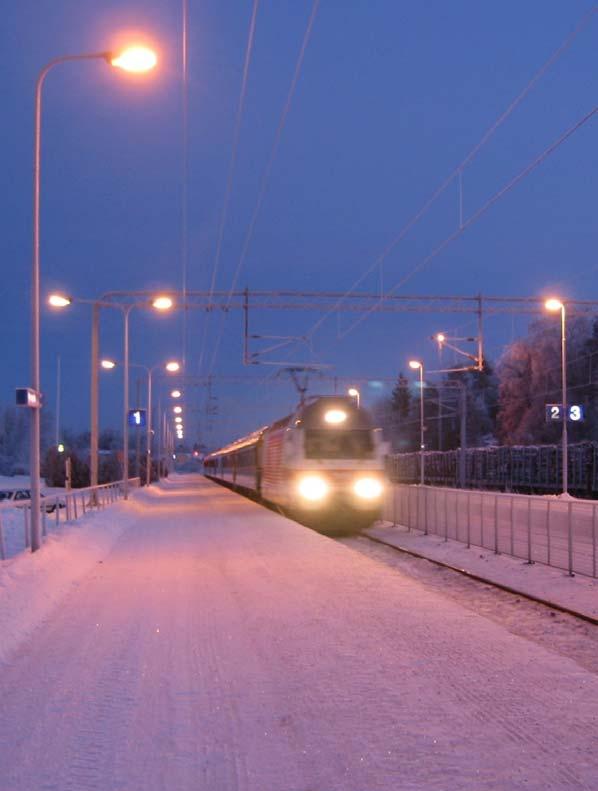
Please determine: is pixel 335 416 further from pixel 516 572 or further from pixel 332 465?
pixel 516 572

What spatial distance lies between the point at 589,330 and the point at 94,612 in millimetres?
68103

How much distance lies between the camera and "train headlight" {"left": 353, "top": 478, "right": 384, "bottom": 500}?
2750 centimetres

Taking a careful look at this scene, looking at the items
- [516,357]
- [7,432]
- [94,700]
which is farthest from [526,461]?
[7,432]

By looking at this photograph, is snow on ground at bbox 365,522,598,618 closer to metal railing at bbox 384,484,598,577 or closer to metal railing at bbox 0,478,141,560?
metal railing at bbox 384,484,598,577

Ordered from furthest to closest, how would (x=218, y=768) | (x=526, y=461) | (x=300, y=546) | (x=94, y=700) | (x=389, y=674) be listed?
(x=526, y=461), (x=300, y=546), (x=389, y=674), (x=94, y=700), (x=218, y=768)

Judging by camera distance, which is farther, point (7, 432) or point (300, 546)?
point (7, 432)

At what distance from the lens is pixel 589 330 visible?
74.8 metres

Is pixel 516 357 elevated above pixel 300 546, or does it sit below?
above

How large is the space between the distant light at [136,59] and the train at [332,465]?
51.4ft

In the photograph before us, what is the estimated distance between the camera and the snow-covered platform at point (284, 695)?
566cm

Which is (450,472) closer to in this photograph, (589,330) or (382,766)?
(589,330)

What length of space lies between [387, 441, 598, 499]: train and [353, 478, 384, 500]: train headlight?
14.4m

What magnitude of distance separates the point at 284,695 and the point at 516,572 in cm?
1046

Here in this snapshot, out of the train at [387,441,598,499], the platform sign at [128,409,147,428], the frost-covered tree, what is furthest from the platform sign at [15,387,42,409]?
the frost-covered tree
